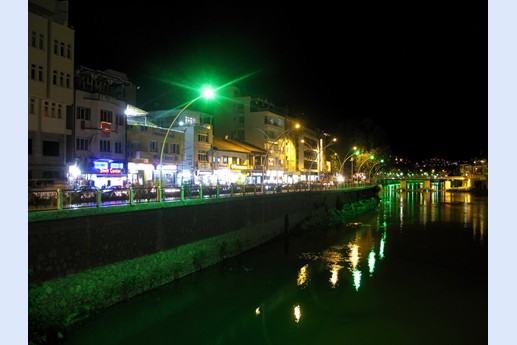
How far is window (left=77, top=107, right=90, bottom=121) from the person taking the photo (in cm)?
3958

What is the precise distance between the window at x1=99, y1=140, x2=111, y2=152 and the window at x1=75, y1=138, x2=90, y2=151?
60.3 inches

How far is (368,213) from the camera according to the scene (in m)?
67.9

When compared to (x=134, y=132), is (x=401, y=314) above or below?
below

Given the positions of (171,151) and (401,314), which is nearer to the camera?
(401,314)

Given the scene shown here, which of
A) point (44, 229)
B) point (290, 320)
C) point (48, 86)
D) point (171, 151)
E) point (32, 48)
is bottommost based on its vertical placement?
point (290, 320)

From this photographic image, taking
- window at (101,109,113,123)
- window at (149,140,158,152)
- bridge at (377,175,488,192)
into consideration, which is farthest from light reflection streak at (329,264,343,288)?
bridge at (377,175,488,192)

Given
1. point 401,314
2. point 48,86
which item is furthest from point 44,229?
point 48,86

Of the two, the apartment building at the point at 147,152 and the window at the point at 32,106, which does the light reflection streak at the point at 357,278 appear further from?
the window at the point at 32,106

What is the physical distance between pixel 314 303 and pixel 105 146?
2874 cm

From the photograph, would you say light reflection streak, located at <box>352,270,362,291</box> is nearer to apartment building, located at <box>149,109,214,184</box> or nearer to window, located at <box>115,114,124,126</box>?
window, located at <box>115,114,124,126</box>

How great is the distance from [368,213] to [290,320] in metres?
50.9

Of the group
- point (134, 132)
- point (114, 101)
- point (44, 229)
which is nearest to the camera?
point (44, 229)

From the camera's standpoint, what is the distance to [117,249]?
1923 centimetres

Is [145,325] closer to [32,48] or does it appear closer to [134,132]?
[32,48]
